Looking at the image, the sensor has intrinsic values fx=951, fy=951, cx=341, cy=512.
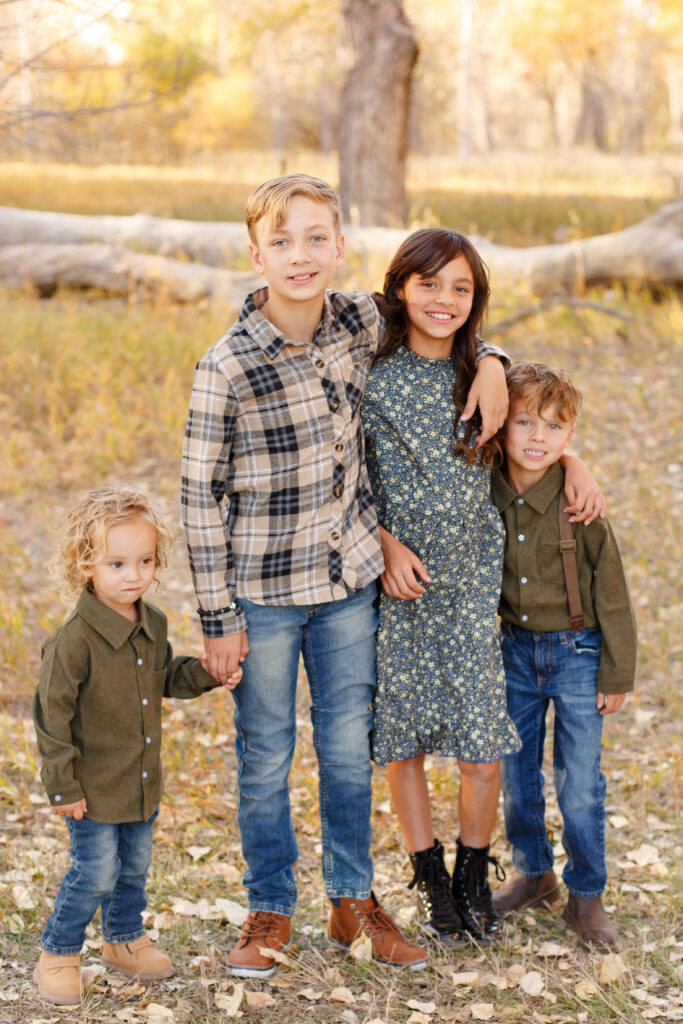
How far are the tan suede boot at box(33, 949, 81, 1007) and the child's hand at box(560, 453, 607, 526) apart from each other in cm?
188

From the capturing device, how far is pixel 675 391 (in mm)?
7051

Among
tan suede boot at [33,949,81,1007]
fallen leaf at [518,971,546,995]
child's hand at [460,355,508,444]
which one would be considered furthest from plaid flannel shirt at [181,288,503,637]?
fallen leaf at [518,971,546,995]

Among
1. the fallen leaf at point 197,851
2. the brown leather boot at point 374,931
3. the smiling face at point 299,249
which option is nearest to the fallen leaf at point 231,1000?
the brown leather boot at point 374,931

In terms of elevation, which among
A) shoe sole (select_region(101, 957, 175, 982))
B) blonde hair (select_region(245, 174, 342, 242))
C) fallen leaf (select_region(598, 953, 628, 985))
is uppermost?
blonde hair (select_region(245, 174, 342, 242))

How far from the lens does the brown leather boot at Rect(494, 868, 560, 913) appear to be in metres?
3.13

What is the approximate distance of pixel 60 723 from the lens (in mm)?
2418

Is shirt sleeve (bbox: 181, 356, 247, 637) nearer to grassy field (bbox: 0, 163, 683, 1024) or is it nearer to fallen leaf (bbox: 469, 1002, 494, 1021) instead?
grassy field (bbox: 0, 163, 683, 1024)

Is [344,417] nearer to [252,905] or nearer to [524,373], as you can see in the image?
[524,373]

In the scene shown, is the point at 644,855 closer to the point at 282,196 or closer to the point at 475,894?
the point at 475,894

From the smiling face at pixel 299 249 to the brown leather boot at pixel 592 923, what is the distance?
6.69ft

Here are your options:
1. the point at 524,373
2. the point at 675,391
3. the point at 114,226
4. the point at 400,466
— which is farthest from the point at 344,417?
the point at 114,226

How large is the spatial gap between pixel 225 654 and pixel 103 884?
2.29ft

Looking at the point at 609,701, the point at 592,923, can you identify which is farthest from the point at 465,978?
the point at 609,701

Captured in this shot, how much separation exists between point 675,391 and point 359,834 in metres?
5.19
